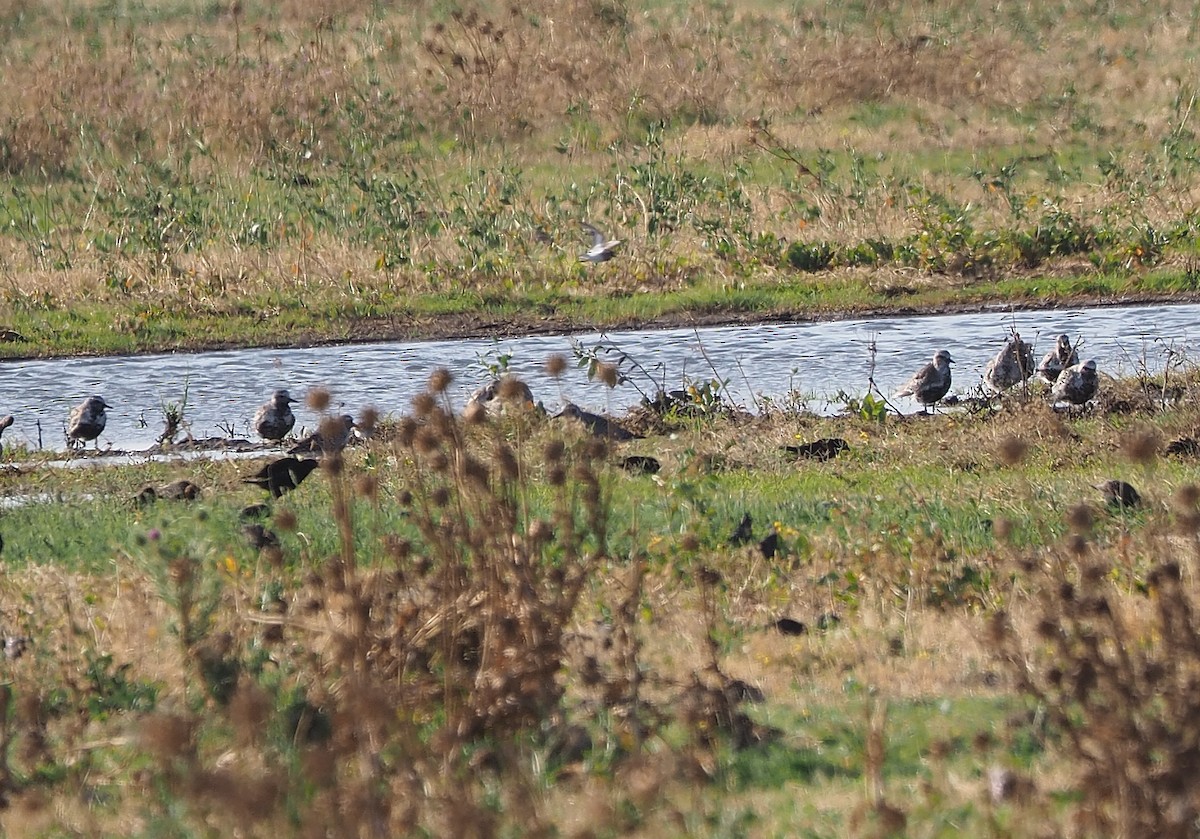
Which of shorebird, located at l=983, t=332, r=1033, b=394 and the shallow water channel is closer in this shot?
shorebird, located at l=983, t=332, r=1033, b=394

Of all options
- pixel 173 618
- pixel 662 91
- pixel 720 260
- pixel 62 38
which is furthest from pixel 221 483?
A: pixel 62 38

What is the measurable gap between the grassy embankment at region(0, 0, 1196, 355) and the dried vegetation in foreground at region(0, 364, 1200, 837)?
28.1ft

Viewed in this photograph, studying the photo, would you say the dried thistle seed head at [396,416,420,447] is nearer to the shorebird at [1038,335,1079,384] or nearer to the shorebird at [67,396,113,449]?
the shorebird at [67,396,113,449]

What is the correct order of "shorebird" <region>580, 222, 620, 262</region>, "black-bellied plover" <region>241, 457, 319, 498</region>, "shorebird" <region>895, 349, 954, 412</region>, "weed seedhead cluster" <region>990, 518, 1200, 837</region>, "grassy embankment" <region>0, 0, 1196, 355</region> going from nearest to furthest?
"weed seedhead cluster" <region>990, 518, 1200, 837</region> → "black-bellied plover" <region>241, 457, 319, 498</region> → "shorebird" <region>895, 349, 954, 412</region> → "grassy embankment" <region>0, 0, 1196, 355</region> → "shorebird" <region>580, 222, 620, 262</region>

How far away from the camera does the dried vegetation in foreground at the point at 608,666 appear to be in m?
3.66

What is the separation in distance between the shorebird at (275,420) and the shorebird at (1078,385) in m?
5.10

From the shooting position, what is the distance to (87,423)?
11.3m

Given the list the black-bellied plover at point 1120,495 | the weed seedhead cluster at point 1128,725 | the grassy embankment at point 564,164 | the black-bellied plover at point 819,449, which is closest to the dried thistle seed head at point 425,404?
the weed seedhead cluster at point 1128,725

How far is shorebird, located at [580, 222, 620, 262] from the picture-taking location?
1727 centimetres

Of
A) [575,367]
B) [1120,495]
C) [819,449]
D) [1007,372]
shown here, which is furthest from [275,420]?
[1120,495]

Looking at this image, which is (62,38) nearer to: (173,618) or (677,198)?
(677,198)

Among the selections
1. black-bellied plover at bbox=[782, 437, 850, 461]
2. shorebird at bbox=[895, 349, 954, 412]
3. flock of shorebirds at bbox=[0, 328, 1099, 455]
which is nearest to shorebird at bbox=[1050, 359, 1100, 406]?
flock of shorebirds at bbox=[0, 328, 1099, 455]

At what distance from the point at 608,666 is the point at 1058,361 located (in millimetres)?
6987

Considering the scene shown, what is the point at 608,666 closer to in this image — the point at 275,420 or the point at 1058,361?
the point at 275,420
